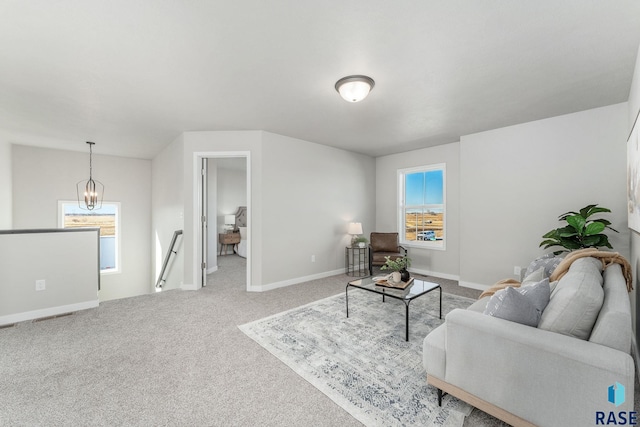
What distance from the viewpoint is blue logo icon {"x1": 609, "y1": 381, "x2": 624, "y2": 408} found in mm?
1169

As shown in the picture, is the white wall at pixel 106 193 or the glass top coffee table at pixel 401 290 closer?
the glass top coffee table at pixel 401 290

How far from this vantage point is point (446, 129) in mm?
4191

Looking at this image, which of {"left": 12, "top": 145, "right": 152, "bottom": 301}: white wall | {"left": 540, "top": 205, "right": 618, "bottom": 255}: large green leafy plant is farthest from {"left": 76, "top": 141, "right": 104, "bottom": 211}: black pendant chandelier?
{"left": 540, "top": 205, "right": 618, "bottom": 255}: large green leafy plant

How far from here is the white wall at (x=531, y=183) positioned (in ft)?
10.6

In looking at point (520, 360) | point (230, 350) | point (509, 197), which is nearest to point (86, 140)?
point (230, 350)

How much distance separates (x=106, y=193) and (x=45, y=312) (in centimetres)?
357

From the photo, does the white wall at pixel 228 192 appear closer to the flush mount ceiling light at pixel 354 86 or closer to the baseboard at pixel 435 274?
the baseboard at pixel 435 274

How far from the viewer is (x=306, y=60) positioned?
2.27m

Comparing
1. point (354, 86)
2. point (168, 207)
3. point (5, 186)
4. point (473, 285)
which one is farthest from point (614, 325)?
point (5, 186)

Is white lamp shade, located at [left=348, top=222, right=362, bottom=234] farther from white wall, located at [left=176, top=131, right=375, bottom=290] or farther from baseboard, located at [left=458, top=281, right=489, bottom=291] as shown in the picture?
baseboard, located at [left=458, top=281, right=489, bottom=291]

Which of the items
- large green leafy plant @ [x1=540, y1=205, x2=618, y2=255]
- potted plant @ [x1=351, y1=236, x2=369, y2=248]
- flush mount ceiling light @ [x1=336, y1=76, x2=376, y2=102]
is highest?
flush mount ceiling light @ [x1=336, y1=76, x2=376, y2=102]

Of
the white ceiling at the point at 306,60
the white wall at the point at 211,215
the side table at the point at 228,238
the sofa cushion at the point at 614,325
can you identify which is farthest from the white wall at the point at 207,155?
the sofa cushion at the point at 614,325

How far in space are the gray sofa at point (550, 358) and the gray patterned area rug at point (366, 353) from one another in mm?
269
